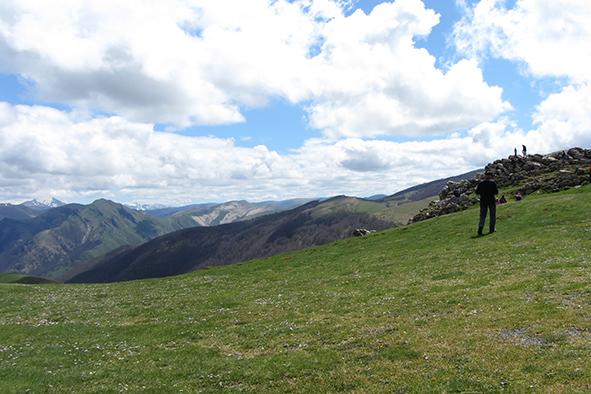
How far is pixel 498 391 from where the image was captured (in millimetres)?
8250

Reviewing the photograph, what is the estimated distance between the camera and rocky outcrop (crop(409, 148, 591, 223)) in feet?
213

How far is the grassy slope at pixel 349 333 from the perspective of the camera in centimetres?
1006

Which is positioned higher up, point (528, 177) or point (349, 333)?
point (528, 177)

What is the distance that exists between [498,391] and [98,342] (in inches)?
781

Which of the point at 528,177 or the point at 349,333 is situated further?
the point at 528,177

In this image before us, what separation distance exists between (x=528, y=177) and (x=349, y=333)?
85509mm

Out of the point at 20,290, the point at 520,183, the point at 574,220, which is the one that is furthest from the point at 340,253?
the point at 520,183

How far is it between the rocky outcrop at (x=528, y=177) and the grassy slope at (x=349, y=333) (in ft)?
133

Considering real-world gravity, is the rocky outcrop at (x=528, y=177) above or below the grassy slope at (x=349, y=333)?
above

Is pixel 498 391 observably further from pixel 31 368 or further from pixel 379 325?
pixel 31 368

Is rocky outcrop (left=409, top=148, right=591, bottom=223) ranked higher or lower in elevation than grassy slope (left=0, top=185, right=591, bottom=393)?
higher

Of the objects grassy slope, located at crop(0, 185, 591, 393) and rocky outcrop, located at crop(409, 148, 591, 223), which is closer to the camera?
grassy slope, located at crop(0, 185, 591, 393)

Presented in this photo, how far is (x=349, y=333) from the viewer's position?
15.3m

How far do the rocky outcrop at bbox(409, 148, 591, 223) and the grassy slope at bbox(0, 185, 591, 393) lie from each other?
133 feet
